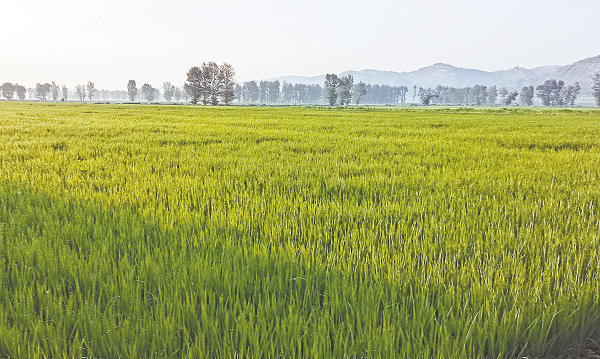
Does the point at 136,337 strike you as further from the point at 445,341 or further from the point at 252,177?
the point at 252,177

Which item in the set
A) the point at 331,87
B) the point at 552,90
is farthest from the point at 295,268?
the point at 552,90

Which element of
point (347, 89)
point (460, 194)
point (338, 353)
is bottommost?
point (338, 353)

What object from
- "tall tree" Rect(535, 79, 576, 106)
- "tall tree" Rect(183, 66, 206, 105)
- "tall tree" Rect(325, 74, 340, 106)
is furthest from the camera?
"tall tree" Rect(535, 79, 576, 106)

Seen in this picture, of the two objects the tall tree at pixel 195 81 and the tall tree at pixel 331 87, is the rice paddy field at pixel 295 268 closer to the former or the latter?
the tall tree at pixel 195 81

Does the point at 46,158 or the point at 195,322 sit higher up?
the point at 46,158

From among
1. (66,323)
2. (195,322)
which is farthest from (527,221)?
(66,323)

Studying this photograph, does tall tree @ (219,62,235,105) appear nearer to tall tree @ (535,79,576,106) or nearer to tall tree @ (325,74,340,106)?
tall tree @ (325,74,340,106)

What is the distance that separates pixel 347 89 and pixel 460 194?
16784 cm

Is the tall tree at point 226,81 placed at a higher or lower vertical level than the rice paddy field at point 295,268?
higher

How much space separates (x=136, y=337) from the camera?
59.0 inches

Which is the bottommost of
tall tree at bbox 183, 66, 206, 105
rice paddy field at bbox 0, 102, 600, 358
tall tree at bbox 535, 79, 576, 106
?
rice paddy field at bbox 0, 102, 600, 358

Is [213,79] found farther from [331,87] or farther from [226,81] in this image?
[331,87]

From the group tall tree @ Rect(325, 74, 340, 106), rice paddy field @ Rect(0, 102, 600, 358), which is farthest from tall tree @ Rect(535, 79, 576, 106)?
rice paddy field @ Rect(0, 102, 600, 358)

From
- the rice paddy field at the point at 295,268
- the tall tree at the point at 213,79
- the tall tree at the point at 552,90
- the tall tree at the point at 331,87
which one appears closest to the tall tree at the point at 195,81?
the tall tree at the point at 213,79
